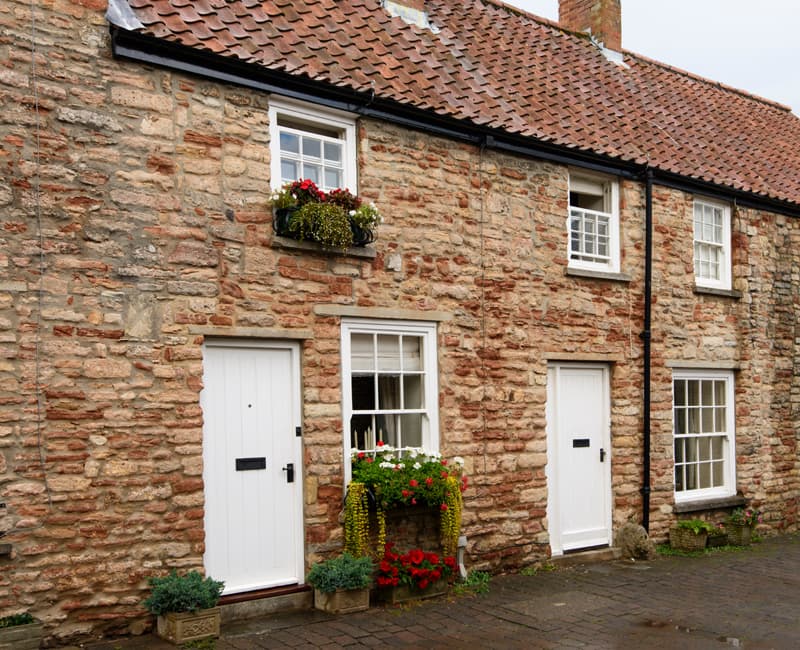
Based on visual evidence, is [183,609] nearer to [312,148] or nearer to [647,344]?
[312,148]

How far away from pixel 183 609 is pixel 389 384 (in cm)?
323

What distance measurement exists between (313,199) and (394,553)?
360 cm

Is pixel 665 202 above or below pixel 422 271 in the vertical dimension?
above

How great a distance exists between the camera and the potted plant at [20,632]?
6562 millimetres

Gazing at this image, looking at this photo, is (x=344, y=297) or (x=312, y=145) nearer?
(x=344, y=297)

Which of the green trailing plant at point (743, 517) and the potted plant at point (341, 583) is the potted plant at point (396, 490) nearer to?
the potted plant at point (341, 583)

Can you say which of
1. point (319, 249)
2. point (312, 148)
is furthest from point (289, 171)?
point (319, 249)

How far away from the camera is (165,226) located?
7922mm

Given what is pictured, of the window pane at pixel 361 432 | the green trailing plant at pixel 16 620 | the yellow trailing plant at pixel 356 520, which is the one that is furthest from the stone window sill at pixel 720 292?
the green trailing plant at pixel 16 620

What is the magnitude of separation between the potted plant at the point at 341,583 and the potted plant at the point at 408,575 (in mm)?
319

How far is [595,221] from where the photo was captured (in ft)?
38.4

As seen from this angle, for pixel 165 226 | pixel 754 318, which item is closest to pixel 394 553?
pixel 165 226

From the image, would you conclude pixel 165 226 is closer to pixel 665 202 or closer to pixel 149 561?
pixel 149 561

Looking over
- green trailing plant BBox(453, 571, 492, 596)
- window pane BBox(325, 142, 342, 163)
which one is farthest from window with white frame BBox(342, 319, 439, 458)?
window pane BBox(325, 142, 342, 163)
